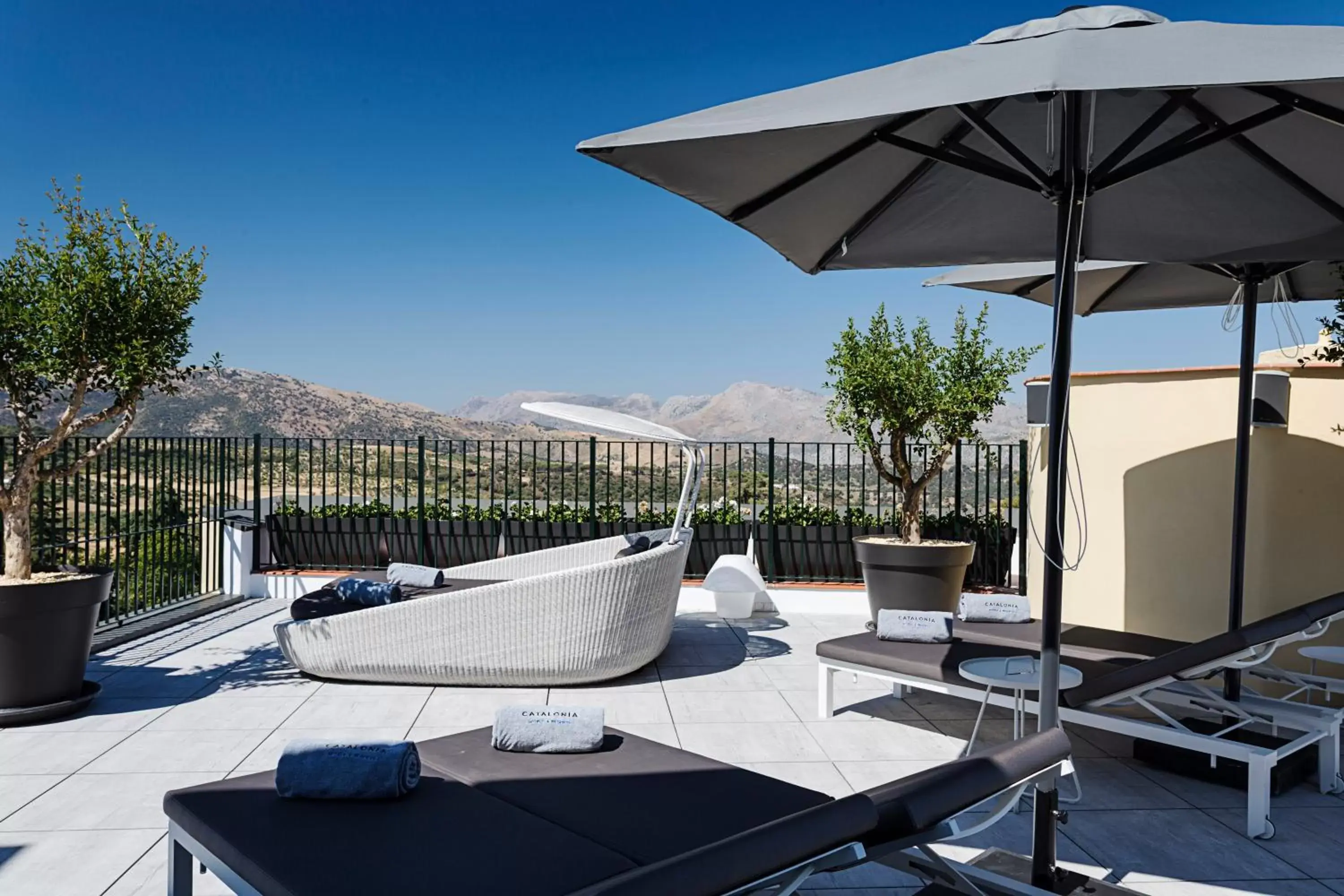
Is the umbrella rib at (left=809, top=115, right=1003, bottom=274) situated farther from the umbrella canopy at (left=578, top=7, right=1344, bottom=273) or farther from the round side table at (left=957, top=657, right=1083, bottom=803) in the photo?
the round side table at (left=957, top=657, right=1083, bottom=803)

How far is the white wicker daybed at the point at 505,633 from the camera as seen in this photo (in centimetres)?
534

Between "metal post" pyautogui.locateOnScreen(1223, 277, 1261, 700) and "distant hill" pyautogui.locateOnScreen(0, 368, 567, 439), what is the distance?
25.8 meters

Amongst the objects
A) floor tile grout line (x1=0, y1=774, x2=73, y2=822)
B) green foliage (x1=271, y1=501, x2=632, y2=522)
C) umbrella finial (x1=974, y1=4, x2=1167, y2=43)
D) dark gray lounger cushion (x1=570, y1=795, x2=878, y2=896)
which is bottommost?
floor tile grout line (x1=0, y1=774, x2=73, y2=822)

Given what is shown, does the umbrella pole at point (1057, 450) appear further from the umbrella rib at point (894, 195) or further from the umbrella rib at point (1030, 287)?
the umbrella rib at point (1030, 287)

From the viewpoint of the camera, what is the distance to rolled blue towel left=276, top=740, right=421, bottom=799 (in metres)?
2.50

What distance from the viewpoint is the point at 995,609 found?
17.7ft

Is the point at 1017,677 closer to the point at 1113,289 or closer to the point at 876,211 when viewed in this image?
the point at 876,211

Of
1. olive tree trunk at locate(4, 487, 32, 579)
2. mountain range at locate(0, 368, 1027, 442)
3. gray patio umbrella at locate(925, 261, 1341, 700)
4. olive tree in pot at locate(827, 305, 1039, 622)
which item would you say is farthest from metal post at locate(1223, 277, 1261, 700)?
mountain range at locate(0, 368, 1027, 442)

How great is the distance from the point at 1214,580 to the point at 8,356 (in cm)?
709

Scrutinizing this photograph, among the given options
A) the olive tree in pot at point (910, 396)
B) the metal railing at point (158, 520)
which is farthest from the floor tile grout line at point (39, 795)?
the olive tree in pot at point (910, 396)

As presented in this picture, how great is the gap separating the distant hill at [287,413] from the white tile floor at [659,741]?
2326 centimetres

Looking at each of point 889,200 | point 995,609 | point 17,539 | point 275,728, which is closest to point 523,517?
point 275,728

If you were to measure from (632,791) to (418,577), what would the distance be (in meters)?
4.32

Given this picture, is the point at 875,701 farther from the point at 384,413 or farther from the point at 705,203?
the point at 384,413
